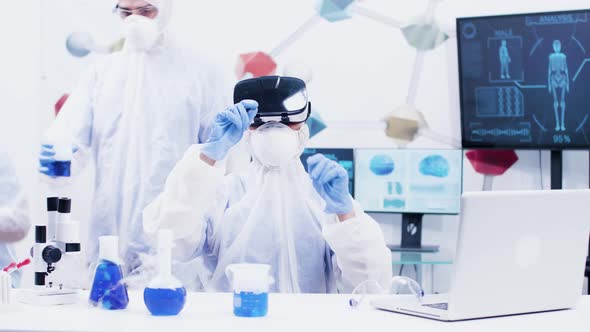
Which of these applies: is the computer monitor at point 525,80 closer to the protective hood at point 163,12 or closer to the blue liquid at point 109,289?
the protective hood at point 163,12

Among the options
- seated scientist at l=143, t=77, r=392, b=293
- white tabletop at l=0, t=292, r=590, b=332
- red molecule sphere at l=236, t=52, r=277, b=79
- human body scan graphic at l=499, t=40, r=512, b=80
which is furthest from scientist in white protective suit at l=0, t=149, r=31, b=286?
human body scan graphic at l=499, t=40, r=512, b=80

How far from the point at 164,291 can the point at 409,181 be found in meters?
1.93

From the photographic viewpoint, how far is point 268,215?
275 centimetres

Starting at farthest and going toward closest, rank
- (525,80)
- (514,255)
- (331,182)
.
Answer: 1. (525,80)
2. (331,182)
3. (514,255)

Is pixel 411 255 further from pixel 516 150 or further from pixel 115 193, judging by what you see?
pixel 115 193

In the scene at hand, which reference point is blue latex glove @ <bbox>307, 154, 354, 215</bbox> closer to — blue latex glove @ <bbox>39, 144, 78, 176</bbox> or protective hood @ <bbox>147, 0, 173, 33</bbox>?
blue latex glove @ <bbox>39, 144, 78, 176</bbox>

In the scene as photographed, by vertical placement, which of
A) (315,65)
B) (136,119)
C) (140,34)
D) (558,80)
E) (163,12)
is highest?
(163,12)

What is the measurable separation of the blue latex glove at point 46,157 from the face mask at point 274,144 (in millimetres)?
954

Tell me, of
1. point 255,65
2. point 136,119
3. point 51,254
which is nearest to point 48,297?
Answer: point 51,254

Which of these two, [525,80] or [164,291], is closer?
[164,291]

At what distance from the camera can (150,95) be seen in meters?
3.42

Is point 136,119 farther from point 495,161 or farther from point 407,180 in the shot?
point 495,161

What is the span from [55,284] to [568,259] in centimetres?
130

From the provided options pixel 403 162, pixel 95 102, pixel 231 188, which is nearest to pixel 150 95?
pixel 95 102
